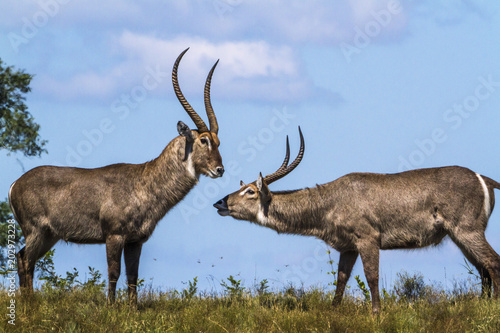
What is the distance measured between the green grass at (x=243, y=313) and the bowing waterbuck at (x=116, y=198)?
0.64m

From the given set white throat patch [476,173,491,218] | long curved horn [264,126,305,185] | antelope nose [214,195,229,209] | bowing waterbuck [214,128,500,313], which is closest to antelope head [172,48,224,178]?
antelope nose [214,195,229,209]

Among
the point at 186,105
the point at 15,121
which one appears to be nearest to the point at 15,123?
the point at 15,121

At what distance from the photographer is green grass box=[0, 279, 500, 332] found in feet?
27.9

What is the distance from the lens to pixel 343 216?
10312 mm

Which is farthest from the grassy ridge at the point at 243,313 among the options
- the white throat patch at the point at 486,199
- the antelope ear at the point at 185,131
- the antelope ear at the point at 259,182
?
the antelope ear at the point at 185,131

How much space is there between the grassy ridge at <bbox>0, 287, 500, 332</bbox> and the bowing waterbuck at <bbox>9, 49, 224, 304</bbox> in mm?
627

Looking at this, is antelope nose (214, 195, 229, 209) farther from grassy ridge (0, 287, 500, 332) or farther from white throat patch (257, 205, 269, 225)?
grassy ridge (0, 287, 500, 332)

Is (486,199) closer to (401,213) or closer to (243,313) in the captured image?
(401,213)

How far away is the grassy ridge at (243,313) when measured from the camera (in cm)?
849

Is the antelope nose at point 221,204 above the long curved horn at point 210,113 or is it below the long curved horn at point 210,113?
below

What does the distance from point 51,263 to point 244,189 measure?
150 inches

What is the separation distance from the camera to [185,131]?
10562 mm

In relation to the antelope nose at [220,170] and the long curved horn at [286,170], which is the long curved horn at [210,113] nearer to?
the antelope nose at [220,170]

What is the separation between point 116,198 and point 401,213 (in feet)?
14.9
